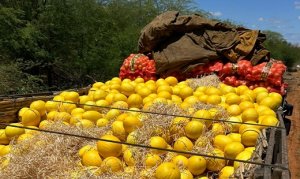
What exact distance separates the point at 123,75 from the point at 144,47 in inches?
20.7

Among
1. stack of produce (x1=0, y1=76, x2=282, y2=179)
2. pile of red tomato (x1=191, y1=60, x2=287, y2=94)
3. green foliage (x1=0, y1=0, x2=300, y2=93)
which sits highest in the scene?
green foliage (x1=0, y1=0, x2=300, y2=93)

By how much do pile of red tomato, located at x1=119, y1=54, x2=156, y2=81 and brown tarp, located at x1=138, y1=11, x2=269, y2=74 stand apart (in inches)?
6.4

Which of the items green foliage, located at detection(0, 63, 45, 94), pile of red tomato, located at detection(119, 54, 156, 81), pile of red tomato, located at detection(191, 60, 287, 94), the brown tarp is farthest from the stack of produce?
green foliage, located at detection(0, 63, 45, 94)

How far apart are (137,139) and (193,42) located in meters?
3.09

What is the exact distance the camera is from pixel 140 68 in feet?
19.3

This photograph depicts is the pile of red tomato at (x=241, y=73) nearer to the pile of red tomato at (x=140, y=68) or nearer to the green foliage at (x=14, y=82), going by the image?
the pile of red tomato at (x=140, y=68)

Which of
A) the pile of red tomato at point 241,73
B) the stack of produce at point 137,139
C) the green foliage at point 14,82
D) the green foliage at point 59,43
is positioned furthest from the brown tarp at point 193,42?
the green foliage at point 59,43

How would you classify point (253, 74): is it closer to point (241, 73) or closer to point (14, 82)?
point (241, 73)

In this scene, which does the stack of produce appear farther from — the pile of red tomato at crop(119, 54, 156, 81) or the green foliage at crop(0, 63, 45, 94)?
the green foliage at crop(0, 63, 45, 94)

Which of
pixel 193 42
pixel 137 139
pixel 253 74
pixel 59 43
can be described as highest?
pixel 59 43

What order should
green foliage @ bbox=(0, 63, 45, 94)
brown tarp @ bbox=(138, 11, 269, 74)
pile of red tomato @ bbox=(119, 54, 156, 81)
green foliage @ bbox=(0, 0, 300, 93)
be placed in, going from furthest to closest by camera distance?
1. green foliage @ bbox=(0, 0, 300, 93)
2. green foliage @ bbox=(0, 63, 45, 94)
3. pile of red tomato @ bbox=(119, 54, 156, 81)
4. brown tarp @ bbox=(138, 11, 269, 74)

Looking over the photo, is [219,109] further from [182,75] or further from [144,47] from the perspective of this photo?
[144,47]

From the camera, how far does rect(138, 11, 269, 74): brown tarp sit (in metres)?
5.45

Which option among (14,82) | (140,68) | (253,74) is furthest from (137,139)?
(14,82)
